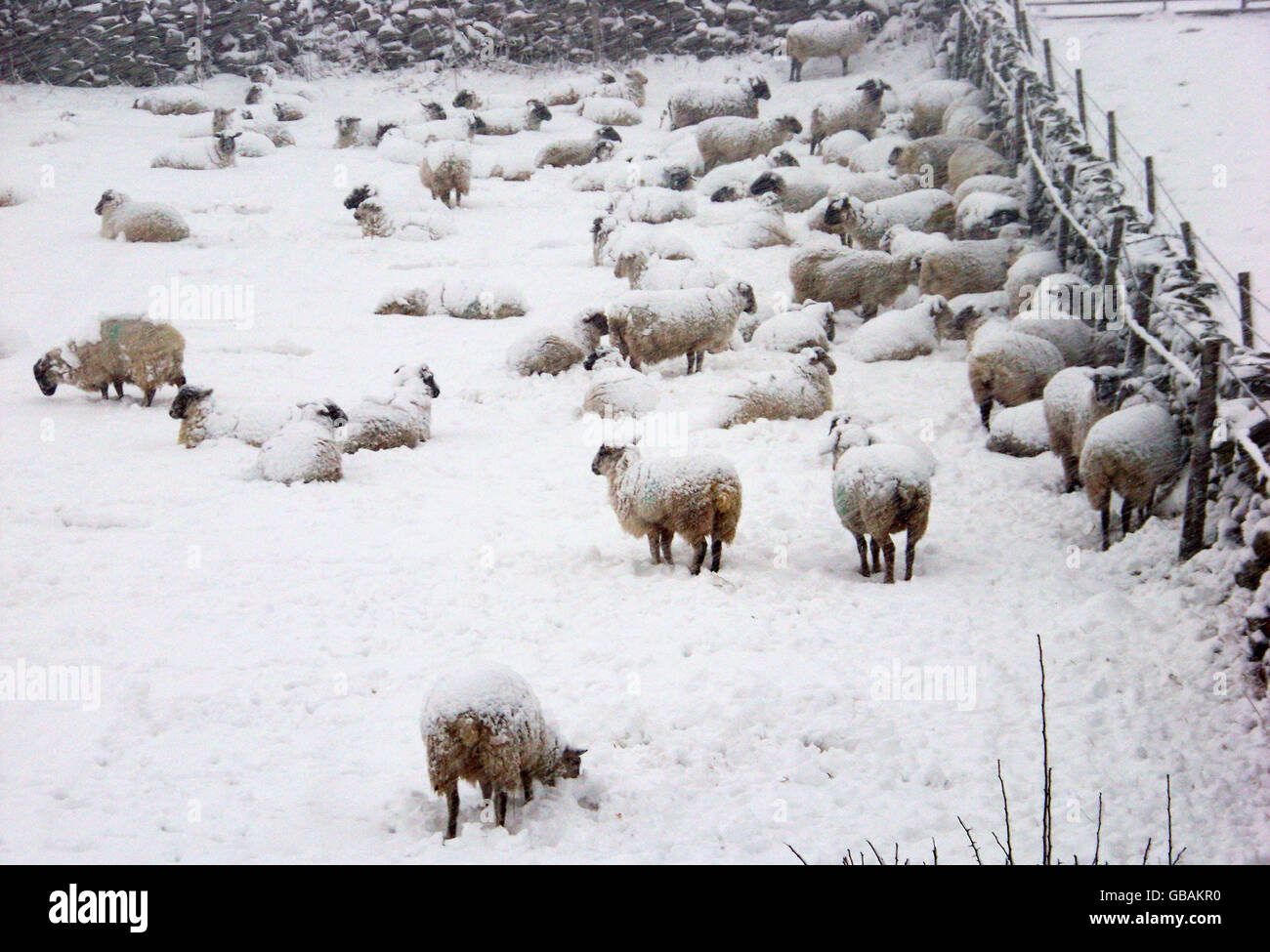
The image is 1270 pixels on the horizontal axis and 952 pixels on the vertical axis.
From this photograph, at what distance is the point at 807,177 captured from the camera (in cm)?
1936

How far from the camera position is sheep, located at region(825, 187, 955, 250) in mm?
16547

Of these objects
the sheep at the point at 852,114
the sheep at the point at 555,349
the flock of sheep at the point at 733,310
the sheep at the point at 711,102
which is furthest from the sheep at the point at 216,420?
the sheep at the point at 711,102

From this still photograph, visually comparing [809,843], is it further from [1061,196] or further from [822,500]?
[1061,196]

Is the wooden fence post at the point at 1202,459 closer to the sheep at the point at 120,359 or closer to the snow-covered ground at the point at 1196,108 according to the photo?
the snow-covered ground at the point at 1196,108

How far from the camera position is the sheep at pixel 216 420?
1080 centimetres

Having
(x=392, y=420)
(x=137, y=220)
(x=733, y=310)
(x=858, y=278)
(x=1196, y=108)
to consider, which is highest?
(x=1196, y=108)

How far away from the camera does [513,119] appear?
25.2 meters

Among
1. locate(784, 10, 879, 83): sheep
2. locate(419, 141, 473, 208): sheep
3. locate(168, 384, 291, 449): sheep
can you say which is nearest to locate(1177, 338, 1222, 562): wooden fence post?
locate(168, 384, 291, 449): sheep

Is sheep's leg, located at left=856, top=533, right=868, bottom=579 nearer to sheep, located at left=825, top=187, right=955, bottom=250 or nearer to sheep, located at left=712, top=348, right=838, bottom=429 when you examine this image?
sheep, located at left=712, top=348, right=838, bottom=429

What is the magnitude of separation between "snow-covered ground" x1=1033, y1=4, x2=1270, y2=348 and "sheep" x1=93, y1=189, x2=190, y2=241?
1420cm

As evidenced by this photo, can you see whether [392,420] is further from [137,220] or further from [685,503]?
[137,220]

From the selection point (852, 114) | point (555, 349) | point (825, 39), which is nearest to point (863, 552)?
point (555, 349)

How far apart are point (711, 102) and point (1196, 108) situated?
32.4ft

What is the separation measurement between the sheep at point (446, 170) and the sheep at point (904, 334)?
379 inches
